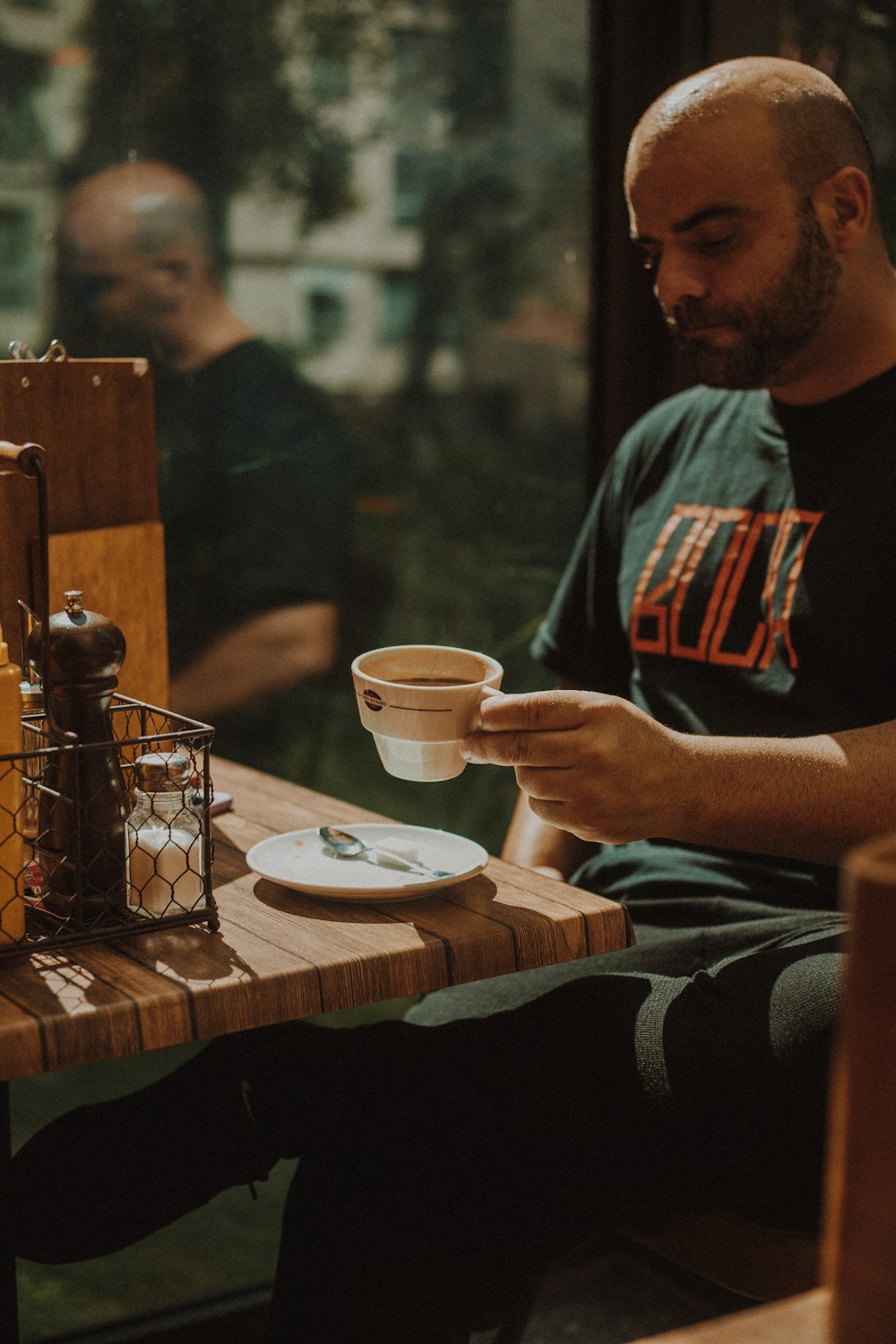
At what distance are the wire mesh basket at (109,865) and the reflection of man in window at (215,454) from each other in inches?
37.8

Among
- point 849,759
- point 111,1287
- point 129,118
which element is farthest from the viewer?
point 111,1287

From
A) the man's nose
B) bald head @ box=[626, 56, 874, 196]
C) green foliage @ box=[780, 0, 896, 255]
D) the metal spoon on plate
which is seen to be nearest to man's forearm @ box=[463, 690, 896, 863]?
the metal spoon on plate

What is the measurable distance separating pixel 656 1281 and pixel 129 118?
1.90 m

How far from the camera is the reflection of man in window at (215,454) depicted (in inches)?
76.9

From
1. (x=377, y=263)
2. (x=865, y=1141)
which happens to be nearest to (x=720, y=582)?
(x=377, y=263)

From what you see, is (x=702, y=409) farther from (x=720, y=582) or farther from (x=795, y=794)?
(x=795, y=794)

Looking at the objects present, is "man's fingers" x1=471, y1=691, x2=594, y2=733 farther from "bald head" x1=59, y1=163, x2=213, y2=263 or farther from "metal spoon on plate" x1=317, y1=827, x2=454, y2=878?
"bald head" x1=59, y1=163, x2=213, y2=263

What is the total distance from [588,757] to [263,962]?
36 cm

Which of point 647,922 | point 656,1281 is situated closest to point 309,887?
point 647,922

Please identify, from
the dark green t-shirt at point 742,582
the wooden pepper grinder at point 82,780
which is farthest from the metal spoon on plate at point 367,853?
the dark green t-shirt at point 742,582

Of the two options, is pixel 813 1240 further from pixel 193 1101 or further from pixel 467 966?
pixel 193 1101

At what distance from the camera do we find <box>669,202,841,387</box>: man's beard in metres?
1.71

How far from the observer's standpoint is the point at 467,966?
111 cm

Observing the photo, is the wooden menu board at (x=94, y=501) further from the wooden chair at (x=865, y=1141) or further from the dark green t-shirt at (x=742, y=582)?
the wooden chair at (x=865, y=1141)
